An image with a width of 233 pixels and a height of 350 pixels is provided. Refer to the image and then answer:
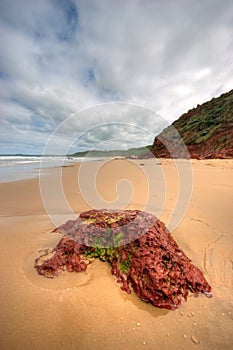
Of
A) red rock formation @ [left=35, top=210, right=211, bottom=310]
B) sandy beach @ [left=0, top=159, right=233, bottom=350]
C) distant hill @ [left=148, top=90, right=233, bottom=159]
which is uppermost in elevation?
distant hill @ [left=148, top=90, right=233, bottom=159]

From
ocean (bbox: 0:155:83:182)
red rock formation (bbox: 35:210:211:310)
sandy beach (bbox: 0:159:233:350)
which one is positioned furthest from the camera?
ocean (bbox: 0:155:83:182)

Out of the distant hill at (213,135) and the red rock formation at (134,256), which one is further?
the distant hill at (213,135)

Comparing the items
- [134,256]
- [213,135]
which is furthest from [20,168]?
[213,135]

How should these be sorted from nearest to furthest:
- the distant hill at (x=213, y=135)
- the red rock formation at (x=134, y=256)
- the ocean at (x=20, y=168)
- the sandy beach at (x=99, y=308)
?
the sandy beach at (x=99, y=308) < the red rock formation at (x=134, y=256) < the ocean at (x=20, y=168) < the distant hill at (x=213, y=135)

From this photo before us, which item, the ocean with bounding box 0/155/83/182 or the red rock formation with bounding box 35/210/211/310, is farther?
the ocean with bounding box 0/155/83/182

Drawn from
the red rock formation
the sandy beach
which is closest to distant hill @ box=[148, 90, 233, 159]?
the sandy beach

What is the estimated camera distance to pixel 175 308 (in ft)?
5.21

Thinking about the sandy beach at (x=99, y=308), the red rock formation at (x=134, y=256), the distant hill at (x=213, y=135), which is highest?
the distant hill at (x=213, y=135)

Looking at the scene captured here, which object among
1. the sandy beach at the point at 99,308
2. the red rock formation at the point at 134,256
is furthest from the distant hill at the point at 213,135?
the red rock formation at the point at 134,256

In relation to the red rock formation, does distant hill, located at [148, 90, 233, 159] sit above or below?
above

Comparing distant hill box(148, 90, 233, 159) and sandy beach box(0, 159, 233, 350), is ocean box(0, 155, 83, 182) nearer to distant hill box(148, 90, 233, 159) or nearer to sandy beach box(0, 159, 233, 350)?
sandy beach box(0, 159, 233, 350)

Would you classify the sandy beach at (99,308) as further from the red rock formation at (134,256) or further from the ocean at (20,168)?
the ocean at (20,168)

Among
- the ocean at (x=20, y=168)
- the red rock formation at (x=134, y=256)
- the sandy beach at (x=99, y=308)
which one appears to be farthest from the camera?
the ocean at (x=20, y=168)

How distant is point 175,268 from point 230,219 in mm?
2108
